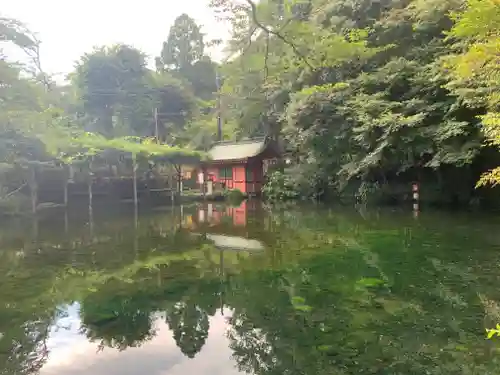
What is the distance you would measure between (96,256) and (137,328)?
465cm

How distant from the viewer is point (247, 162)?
88.7 ft

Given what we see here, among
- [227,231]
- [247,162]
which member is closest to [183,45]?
[247,162]

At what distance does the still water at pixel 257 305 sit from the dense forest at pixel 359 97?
4.40 metres

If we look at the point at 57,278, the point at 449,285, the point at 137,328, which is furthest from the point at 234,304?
the point at 57,278

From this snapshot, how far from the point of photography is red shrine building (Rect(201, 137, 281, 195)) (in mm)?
27125

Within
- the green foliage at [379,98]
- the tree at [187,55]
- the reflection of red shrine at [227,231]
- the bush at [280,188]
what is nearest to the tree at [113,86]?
the tree at [187,55]

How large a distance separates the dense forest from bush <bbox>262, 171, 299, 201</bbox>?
0.26 ft

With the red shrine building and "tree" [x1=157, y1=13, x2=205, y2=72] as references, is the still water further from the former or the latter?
"tree" [x1=157, y1=13, x2=205, y2=72]

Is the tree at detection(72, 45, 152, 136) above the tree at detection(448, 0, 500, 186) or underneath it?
above

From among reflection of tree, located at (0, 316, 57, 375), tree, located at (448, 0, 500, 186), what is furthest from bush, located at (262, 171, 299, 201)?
reflection of tree, located at (0, 316, 57, 375)

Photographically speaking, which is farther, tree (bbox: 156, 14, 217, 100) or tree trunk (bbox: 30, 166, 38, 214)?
tree (bbox: 156, 14, 217, 100)

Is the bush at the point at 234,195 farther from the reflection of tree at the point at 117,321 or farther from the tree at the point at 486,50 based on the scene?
the reflection of tree at the point at 117,321

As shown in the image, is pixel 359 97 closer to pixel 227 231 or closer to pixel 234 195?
pixel 227 231

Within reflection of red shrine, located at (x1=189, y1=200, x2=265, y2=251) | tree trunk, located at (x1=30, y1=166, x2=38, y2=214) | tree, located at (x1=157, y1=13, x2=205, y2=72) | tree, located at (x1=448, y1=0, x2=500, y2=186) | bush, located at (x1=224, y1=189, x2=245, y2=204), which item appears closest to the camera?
tree, located at (x1=448, y1=0, x2=500, y2=186)
